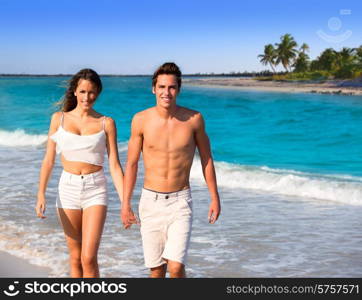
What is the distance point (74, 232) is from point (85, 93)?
1.07m

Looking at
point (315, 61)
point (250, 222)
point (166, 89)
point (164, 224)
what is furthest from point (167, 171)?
point (315, 61)

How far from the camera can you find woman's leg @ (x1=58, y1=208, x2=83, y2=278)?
4.47m

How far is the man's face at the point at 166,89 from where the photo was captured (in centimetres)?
421

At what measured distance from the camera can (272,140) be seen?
33375 mm

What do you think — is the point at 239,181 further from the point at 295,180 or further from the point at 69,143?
the point at 69,143

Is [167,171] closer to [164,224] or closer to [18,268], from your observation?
[164,224]

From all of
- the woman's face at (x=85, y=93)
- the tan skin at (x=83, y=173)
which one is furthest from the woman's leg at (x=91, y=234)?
the woman's face at (x=85, y=93)

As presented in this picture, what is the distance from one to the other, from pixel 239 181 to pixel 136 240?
22.1ft

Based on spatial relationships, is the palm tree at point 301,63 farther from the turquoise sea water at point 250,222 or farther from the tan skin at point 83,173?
the tan skin at point 83,173

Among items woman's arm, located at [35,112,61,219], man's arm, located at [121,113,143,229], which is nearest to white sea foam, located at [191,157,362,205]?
man's arm, located at [121,113,143,229]

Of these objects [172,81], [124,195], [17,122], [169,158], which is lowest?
[17,122]

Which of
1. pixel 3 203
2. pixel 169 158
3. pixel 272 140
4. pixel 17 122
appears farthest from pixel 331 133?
pixel 169 158

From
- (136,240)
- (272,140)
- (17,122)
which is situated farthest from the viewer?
(17,122)

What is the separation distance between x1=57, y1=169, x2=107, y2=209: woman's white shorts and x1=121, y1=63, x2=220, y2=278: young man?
0.70ft
